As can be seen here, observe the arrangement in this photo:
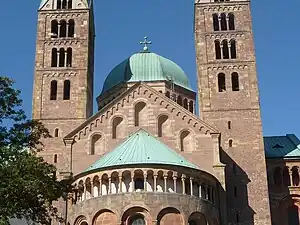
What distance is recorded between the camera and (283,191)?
42.3 metres

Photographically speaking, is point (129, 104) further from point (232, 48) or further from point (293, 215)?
point (293, 215)

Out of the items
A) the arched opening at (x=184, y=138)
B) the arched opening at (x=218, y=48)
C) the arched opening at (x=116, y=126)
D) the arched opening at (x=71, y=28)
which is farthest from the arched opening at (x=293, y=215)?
the arched opening at (x=71, y=28)

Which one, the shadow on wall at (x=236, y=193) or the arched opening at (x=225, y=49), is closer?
the shadow on wall at (x=236, y=193)

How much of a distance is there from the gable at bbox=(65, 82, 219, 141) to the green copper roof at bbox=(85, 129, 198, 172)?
284 cm

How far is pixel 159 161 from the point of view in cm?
3083

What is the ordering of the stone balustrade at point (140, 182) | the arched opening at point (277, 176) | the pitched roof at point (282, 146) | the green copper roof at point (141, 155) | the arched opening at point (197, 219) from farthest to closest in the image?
the pitched roof at point (282, 146)
the arched opening at point (277, 176)
the green copper roof at point (141, 155)
the arched opening at point (197, 219)
the stone balustrade at point (140, 182)

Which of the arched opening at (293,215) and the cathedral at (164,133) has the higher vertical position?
the cathedral at (164,133)

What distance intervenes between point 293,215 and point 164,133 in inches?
525

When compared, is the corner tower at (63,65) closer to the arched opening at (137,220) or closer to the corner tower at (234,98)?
the corner tower at (234,98)

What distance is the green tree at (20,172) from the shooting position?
18.7 m

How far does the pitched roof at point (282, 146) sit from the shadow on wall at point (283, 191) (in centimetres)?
85

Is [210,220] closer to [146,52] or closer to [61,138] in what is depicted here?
[61,138]

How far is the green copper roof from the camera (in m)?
30.8

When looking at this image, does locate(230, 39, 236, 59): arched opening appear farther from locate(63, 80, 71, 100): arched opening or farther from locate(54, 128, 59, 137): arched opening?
locate(54, 128, 59, 137): arched opening
